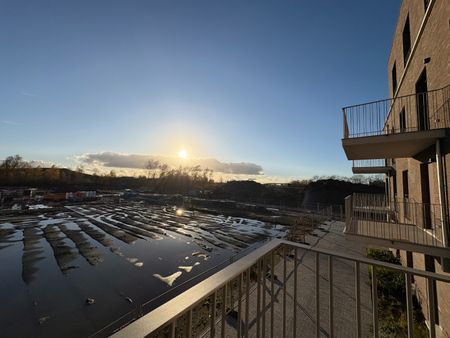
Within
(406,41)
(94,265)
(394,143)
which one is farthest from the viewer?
(94,265)

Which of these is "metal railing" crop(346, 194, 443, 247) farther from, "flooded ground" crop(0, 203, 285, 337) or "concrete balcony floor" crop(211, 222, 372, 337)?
"flooded ground" crop(0, 203, 285, 337)

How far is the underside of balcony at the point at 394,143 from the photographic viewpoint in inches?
178

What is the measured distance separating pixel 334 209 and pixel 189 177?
1923 inches

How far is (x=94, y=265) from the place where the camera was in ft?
43.5

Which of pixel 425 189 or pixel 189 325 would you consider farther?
pixel 425 189

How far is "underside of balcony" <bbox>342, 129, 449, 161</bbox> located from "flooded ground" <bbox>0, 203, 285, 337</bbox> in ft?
19.3

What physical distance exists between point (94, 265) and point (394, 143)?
48.7 feet

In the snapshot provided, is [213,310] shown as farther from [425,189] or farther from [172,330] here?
[425,189]

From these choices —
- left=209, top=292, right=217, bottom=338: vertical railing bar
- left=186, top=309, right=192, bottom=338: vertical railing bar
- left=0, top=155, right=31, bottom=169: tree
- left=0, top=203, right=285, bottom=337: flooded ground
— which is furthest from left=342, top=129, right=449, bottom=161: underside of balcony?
left=0, top=155, right=31, bottom=169: tree

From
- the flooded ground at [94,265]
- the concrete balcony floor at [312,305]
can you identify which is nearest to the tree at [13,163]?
the flooded ground at [94,265]

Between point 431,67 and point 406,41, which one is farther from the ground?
point 406,41

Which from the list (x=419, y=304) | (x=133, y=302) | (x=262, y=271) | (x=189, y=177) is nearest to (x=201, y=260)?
(x=133, y=302)

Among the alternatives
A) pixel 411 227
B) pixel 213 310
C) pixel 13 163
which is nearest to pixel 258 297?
pixel 213 310

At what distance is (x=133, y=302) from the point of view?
30.3 feet
